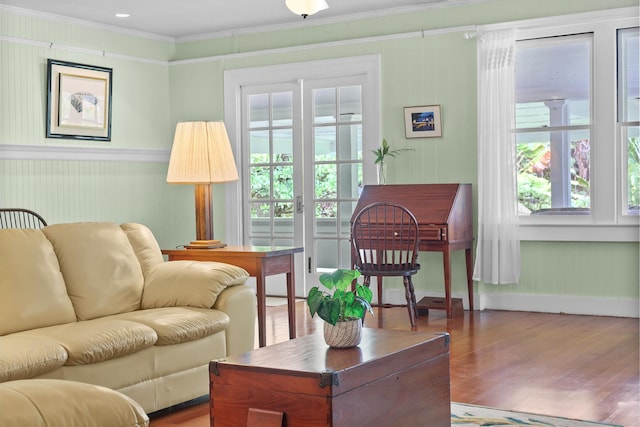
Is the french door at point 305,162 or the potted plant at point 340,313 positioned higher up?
the french door at point 305,162

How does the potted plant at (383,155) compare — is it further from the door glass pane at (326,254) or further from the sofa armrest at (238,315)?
the sofa armrest at (238,315)

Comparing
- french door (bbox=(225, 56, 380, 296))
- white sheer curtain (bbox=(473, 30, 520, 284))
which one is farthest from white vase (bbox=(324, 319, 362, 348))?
french door (bbox=(225, 56, 380, 296))

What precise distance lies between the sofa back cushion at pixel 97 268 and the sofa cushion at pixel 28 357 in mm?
600

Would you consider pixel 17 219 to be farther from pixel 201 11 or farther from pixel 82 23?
pixel 201 11

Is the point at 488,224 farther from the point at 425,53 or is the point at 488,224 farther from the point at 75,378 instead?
the point at 75,378

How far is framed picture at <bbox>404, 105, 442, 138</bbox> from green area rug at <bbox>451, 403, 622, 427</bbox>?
3.45 meters

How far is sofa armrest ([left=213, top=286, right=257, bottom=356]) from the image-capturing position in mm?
3992

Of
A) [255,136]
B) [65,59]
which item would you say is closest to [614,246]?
[255,136]

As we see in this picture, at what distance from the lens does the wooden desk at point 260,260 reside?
4.62m

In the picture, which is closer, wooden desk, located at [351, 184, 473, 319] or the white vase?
the white vase

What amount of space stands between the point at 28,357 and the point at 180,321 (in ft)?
2.64

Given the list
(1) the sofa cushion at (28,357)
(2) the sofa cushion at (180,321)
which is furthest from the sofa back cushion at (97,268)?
(1) the sofa cushion at (28,357)

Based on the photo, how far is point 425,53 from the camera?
6.69 metres

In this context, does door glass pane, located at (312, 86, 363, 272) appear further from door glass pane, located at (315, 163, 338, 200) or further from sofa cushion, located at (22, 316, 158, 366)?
sofa cushion, located at (22, 316, 158, 366)
